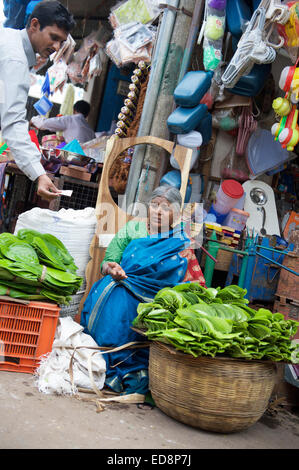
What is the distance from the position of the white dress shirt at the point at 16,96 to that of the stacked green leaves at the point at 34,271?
1.48 feet

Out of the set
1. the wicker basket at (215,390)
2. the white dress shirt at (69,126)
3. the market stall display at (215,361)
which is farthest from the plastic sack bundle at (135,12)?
the wicker basket at (215,390)

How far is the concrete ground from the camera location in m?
2.01

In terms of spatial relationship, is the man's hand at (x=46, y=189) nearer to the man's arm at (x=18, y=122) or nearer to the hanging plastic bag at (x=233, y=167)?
the man's arm at (x=18, y=122)

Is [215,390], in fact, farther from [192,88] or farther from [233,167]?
[233,167]

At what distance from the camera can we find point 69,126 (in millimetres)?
6914

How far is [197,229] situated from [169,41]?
2008 mm

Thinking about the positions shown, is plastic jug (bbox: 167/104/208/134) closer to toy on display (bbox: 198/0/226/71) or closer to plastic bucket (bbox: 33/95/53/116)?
toy on display (bbox: 198/0/226/71)

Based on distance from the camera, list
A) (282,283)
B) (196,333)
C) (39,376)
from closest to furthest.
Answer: (196,333), (39,376), (282,283)

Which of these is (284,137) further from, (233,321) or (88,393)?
(88,393)

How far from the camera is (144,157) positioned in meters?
4.64

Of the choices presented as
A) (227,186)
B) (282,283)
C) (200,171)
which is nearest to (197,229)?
(282,283)

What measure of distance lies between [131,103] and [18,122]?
7.70ft

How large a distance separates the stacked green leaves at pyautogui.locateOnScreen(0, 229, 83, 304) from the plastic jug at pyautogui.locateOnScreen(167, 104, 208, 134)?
198cm

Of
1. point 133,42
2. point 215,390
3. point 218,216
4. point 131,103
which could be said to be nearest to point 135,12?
point 133,42
